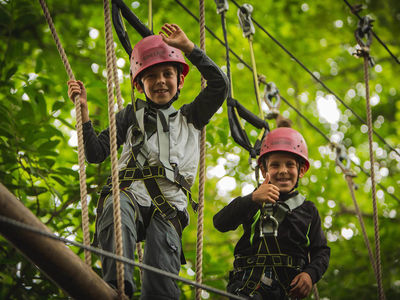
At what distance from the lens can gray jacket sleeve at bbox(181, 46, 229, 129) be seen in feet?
7.39

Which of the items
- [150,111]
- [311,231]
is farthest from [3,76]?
[311,231]

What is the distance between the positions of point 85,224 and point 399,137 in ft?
21.3

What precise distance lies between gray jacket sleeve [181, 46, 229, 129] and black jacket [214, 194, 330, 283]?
0.42m

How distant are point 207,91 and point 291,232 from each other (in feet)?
2.53

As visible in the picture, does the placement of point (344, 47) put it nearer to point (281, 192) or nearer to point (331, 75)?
point (331, 75)

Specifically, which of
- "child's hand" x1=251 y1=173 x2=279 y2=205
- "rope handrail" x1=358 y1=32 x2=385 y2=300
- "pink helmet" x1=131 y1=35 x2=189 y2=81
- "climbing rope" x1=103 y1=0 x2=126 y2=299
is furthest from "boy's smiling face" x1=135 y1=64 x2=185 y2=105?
"rope handrail" x1=358 y1=32 x2=385 y2=300

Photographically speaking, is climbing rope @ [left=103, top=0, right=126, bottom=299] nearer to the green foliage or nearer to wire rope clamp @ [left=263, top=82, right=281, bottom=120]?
the green foliage

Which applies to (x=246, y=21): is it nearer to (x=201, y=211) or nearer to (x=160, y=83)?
(x=160, y=83)

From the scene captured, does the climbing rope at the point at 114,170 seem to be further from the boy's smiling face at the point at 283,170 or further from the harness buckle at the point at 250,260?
the boy's smiling face at the point at 283,170

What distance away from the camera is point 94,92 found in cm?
374

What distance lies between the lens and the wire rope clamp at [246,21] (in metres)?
3.17

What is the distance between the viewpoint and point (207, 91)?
2305 millimetres

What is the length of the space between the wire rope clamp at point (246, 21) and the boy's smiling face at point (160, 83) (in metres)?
0.93

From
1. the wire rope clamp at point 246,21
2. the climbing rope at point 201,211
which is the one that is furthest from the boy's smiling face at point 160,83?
the wire rope clamp at point 246,21
